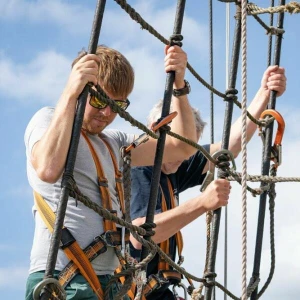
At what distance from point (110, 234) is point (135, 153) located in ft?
2.05

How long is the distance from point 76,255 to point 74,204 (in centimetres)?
18

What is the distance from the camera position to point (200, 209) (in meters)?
3.71

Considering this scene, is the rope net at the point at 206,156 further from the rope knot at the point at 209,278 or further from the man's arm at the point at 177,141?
the man's arm at the point at 177,141

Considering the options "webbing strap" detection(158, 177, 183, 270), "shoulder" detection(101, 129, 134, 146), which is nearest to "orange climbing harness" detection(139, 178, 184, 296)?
"webbing strap" detection(158, 177, 183, 270)

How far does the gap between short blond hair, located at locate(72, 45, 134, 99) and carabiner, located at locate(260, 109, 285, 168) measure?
3.75 feet

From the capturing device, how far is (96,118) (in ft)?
9.70

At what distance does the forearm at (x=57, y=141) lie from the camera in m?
2.41

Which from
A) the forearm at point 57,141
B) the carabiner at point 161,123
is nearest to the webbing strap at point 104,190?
the carabiner at point 161,123

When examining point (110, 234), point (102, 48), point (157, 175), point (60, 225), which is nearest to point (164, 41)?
point (102, 48)

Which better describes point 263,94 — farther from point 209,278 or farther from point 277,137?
point 209,278

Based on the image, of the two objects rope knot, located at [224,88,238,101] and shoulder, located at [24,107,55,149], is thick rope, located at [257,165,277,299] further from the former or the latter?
shoulder, located at [24,107,55,149]

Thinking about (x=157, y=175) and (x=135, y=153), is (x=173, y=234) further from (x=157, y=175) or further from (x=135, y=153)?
(x=157, y=175)

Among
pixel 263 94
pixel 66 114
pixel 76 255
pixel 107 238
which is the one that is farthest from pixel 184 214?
pixel 66 114

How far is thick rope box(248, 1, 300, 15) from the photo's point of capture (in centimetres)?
371
